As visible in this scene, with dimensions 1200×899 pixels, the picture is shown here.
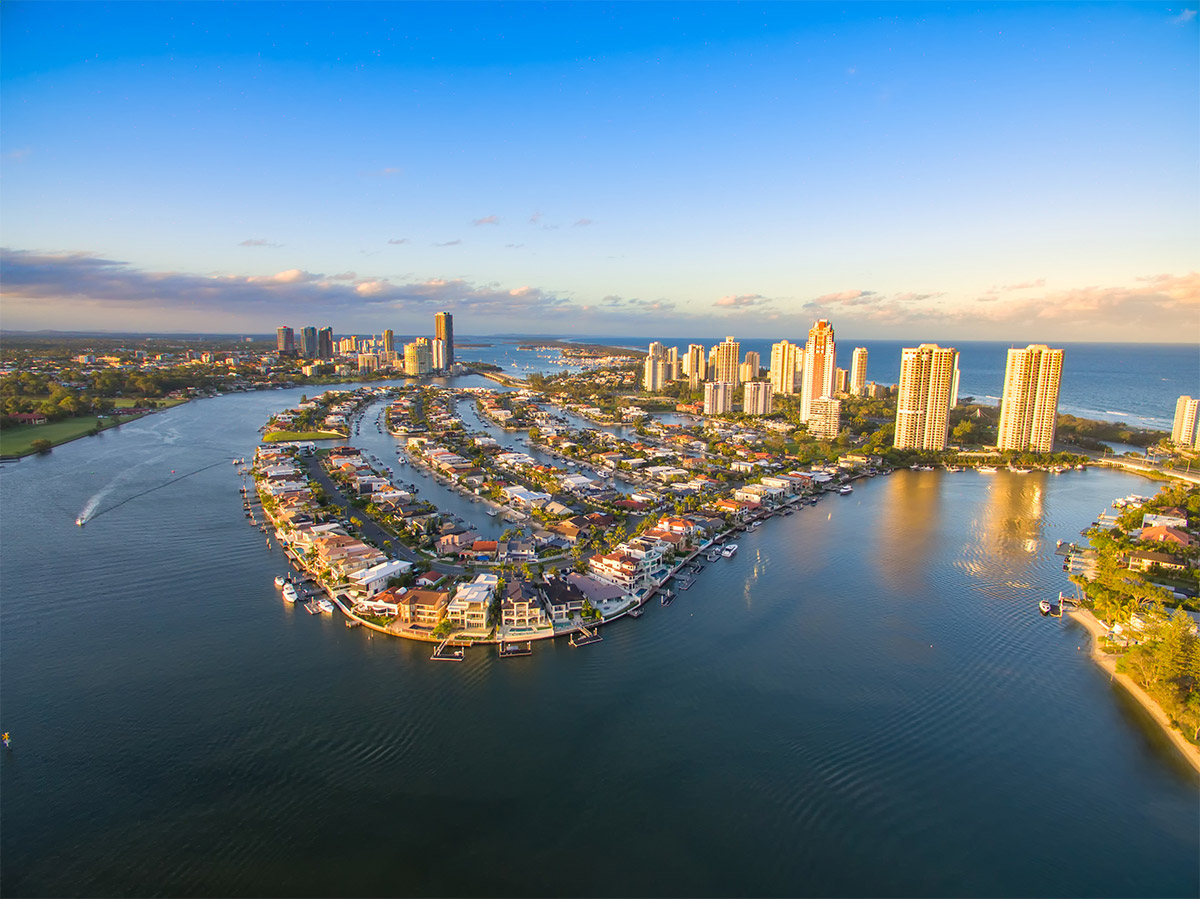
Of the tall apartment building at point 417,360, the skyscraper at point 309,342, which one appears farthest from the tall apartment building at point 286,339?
the tall apartment building at point 417,360

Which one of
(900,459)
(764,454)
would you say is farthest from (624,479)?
(900,459)

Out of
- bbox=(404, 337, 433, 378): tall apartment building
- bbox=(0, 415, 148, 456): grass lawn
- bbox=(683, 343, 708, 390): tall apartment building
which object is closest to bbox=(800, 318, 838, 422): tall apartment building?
bbox=(683, 343, 708, 390): tall apartment building

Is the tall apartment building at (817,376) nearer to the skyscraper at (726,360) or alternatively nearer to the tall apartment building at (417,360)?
the skyscraper at (726,360)

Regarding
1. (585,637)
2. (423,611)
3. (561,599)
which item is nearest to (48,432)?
(423,611)

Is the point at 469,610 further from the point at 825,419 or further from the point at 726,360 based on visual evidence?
the point at 726,360

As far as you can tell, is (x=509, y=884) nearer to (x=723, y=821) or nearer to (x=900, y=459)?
(x=723, y=821)
